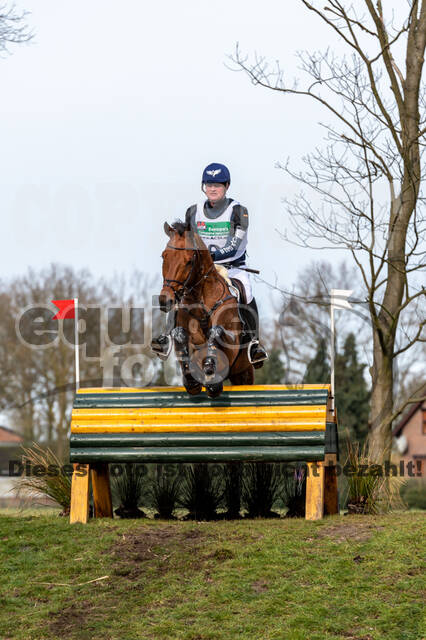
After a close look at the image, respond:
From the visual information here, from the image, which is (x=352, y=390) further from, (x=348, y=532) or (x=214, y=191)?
(x=348, y=532)

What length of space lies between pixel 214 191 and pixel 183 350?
1.64 meters

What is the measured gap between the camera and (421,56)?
10.7m

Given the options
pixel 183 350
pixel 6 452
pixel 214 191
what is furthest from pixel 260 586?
pixel 6 452

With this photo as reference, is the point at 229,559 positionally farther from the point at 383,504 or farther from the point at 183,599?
the point at 383,504

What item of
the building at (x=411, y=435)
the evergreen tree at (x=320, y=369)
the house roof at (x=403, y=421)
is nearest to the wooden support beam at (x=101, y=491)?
the evergreen tree at (x=320, y=369)

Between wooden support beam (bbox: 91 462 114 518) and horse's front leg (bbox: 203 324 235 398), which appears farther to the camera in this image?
wooden support beam (bbox: 91 462 114 518)

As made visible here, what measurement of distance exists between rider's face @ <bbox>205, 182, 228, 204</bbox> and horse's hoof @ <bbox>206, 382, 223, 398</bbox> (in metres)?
1.81

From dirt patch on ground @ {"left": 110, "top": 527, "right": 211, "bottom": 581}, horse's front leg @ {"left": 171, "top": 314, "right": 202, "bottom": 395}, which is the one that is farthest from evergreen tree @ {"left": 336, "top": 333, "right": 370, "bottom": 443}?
dirt patch on ground @ {"left": 110, "top": 527, "right": 211, "bottom": 581}

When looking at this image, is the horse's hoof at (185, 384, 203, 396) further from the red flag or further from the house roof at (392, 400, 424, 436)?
the house roof at (392, 400, 424, 436)

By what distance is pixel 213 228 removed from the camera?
7.86 meters

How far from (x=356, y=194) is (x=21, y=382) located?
722 inches

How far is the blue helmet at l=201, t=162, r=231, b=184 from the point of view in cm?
786

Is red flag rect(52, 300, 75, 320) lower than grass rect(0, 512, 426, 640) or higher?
higher

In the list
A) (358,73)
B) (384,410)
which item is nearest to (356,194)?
(358,73)
